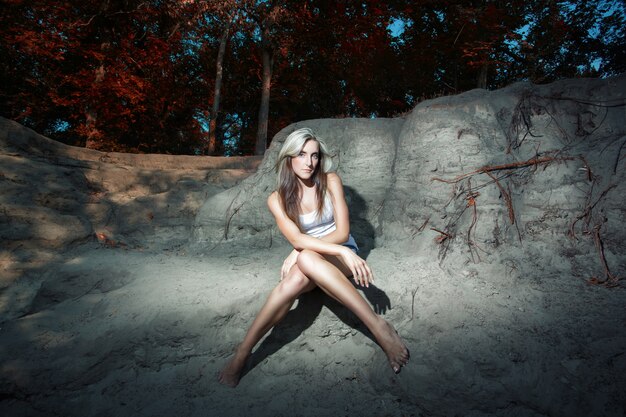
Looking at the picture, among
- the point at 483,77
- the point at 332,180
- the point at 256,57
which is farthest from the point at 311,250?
the point at 256,57

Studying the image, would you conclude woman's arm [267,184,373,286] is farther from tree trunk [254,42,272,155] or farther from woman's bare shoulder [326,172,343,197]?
tree trunk [254,42,272,155]

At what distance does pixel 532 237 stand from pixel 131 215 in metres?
5.71

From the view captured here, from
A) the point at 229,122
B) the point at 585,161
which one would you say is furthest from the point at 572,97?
the point at 229,122

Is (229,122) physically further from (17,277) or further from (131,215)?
(17,277)

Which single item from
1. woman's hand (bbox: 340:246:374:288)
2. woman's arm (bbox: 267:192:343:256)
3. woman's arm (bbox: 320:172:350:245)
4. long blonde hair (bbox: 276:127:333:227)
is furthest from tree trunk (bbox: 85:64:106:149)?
woman's hand (bbox: 340:246:374:288)

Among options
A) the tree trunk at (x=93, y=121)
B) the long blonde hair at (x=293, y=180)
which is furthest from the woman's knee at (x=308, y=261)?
the tree trunk at (x=93, y=121)

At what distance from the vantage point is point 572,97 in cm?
318

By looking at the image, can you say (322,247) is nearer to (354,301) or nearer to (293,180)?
(354,301)

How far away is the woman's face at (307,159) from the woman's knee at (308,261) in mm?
732

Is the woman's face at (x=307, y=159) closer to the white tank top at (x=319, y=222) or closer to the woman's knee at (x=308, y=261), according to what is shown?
the white tank top at (x=319, y=222)

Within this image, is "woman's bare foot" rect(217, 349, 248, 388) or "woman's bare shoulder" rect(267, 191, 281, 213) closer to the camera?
"woman's bare foot" rect(217, 349, 248, 388)

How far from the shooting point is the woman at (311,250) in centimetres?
224

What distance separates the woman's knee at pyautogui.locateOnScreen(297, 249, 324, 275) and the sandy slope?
659 millimetres

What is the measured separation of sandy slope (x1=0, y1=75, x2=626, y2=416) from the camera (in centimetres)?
202
